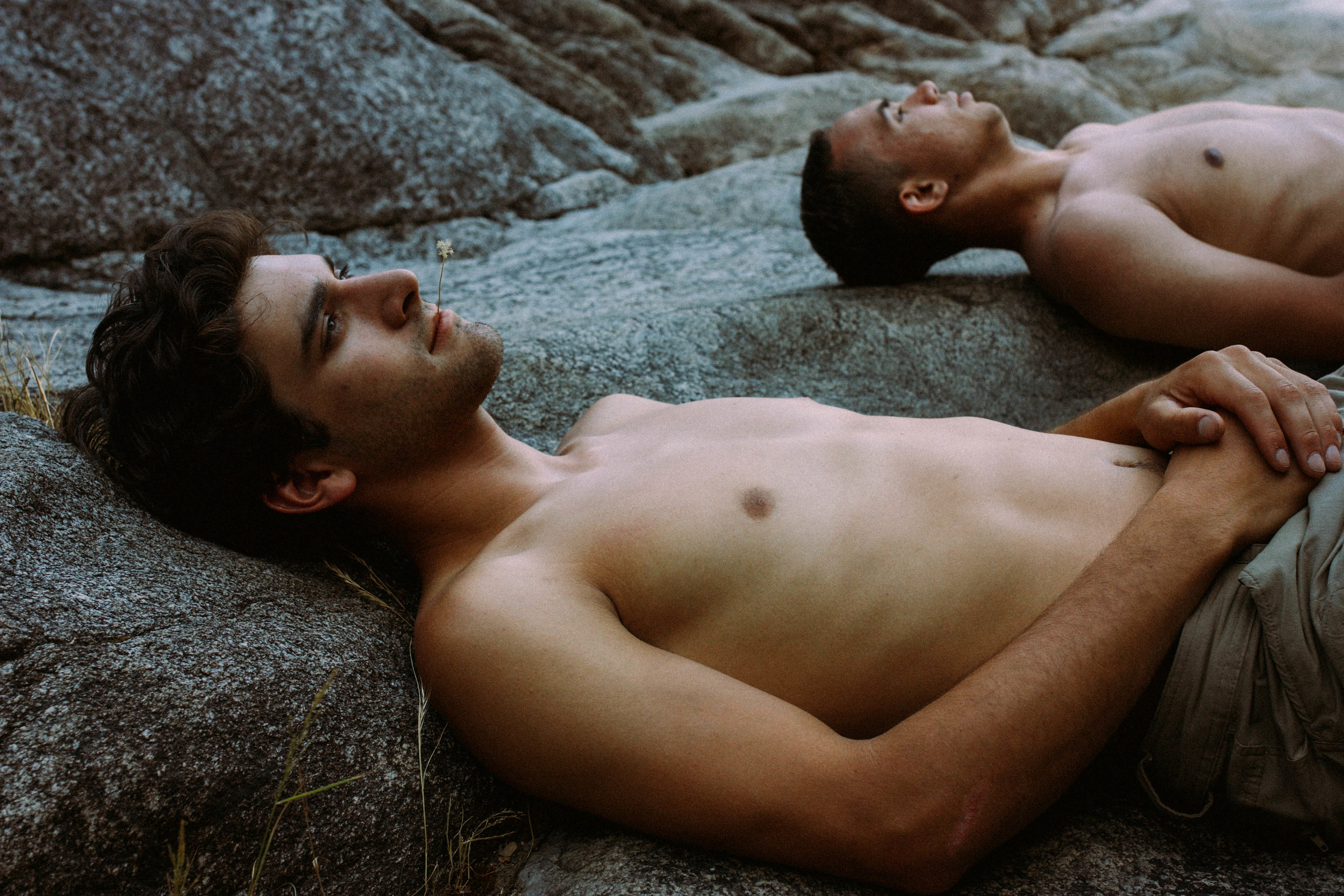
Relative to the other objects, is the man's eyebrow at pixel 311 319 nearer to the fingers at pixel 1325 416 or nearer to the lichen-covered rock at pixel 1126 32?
the fingers at pixel 1325 416

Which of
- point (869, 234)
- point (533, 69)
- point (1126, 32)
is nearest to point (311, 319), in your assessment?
point (869, 234)

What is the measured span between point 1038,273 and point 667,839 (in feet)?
8.22

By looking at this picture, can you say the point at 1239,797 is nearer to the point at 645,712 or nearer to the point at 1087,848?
the point at 1087,848

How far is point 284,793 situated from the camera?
137cm

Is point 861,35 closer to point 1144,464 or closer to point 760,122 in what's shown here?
point 760,122

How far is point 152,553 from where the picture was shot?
160 cm

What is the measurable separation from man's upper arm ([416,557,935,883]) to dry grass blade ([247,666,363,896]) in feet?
0.75

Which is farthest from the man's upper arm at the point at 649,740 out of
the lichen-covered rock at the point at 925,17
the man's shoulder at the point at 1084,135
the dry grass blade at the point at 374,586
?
the lichen-covered rock at the point at 925,17

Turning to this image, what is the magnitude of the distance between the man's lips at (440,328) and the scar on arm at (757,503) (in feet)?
2.24

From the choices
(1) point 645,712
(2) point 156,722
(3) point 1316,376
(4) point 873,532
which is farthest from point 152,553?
(3) point 1316,376

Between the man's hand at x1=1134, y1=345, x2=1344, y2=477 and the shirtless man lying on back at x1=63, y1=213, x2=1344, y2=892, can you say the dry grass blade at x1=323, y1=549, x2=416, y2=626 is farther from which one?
the man's hand at x1=1134, y1=345, x2=1344, y2=477

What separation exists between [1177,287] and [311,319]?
2303 millimetres

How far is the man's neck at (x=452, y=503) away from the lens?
1.88 m

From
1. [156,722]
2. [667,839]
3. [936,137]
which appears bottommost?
[667,839]
